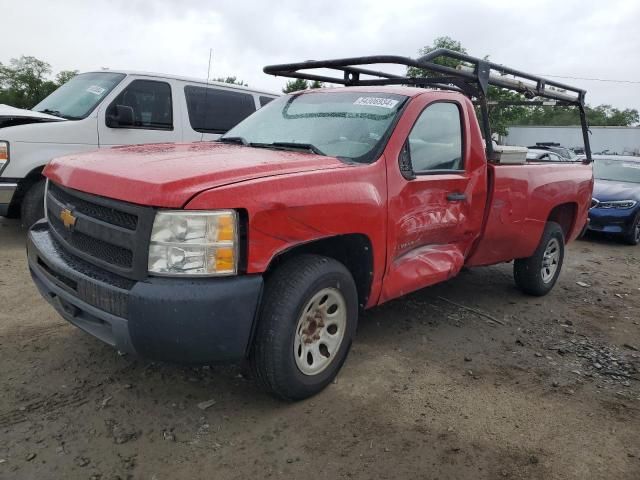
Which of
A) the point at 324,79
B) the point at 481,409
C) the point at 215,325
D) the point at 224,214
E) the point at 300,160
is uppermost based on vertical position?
the point at 324,79

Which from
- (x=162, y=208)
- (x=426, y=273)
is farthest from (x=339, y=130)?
(x=162, y=208)

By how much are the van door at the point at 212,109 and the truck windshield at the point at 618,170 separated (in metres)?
6.99

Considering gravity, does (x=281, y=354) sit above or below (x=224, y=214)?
below

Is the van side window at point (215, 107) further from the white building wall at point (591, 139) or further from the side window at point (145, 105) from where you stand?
the white building wall at point (591, 139)

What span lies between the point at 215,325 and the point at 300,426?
77 cm

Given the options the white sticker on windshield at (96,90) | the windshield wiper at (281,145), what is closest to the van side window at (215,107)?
the white sticker on windshield at (96,90)

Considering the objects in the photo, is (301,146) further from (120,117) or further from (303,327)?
(120,117)

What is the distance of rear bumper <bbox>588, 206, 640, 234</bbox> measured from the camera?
8586 millimetres

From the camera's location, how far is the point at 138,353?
2.37m

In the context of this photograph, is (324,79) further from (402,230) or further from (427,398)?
(427,398)

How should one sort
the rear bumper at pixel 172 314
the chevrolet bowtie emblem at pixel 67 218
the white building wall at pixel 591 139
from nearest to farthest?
1. the rear bumper at pixel 172 314
2. the chevrolet bowtie emblem at pixel 67 218
3. the white building wall at pixel 591 139

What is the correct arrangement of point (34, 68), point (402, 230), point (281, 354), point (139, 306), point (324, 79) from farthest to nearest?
point (34, 68), point (324, 79), point (402, 230), point (281, 354), point (139, 306)

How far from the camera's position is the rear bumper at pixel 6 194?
5367 mm

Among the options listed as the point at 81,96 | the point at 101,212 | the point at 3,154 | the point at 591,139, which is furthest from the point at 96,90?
the point at 591,139
